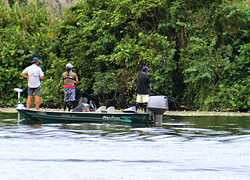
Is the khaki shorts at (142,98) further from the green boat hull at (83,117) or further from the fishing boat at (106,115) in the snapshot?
the green boat hull at (83,117)

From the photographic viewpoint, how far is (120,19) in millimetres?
26250

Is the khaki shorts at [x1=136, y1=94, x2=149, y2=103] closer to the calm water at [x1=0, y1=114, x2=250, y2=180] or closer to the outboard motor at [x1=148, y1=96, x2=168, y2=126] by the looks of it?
the outboard motor at [x1=148, y1=96, x2=168, y2=126]

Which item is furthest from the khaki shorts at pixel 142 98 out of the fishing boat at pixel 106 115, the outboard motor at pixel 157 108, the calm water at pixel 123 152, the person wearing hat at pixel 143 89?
the calm water at pixel 123 152

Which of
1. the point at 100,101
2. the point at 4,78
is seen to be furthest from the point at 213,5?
the point at 4,78

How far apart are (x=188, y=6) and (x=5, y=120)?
10.9 m

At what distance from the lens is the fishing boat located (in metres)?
17.1

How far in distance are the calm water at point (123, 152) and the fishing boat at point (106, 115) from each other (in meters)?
0.50

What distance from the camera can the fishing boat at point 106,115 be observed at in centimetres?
1711

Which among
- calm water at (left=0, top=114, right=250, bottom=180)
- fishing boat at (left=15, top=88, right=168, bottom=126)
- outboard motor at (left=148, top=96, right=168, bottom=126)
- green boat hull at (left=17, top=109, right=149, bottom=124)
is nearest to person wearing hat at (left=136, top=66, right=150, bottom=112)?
fishing boat at (left=15, top=88, right=168, bottom=126)

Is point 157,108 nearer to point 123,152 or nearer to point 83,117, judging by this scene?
point 83,117

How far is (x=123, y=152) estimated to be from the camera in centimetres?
1122

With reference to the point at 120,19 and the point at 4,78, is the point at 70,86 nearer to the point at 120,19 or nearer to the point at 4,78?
the point at 120,19

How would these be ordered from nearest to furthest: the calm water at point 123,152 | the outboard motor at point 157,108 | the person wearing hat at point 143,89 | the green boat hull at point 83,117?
the calm water at point 123,152, the outboard motor at point 157,108, the green boat hull at point 83,117, the person wearing hat at point 143,89

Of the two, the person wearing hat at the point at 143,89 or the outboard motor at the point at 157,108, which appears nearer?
the outboard motor at the point at 157,108
